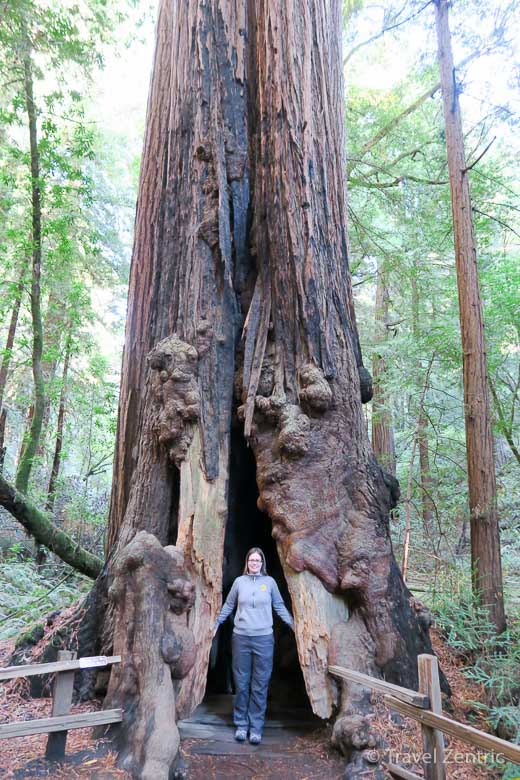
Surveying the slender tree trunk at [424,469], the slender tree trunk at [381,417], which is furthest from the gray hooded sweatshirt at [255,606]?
the slender tree trunk at [381,417]

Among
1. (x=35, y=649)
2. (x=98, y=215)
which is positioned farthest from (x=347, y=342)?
(x=98, y=215)

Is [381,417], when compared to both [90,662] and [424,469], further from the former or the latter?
[90,662]

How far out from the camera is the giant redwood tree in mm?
4375

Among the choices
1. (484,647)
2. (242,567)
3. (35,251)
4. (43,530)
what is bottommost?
(484,647)

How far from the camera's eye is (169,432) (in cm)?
471

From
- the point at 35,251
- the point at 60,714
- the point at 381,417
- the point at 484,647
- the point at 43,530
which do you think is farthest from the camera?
the point at 381,417

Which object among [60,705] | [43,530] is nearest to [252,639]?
[60,705]

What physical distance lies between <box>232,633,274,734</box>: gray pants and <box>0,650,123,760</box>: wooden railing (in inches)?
43.8

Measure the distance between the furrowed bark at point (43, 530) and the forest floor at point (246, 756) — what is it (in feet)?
7.77

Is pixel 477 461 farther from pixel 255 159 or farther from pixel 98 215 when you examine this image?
pixel 98 215

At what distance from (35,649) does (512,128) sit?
354 inches

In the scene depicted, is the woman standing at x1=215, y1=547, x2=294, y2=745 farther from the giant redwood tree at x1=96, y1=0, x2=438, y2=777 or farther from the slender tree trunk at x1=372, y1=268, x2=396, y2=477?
the slender tree trunk at x1=372, y1=268, x2=396, y2=477

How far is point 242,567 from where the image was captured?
5.58 meters

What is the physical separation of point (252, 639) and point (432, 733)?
1685 mm
